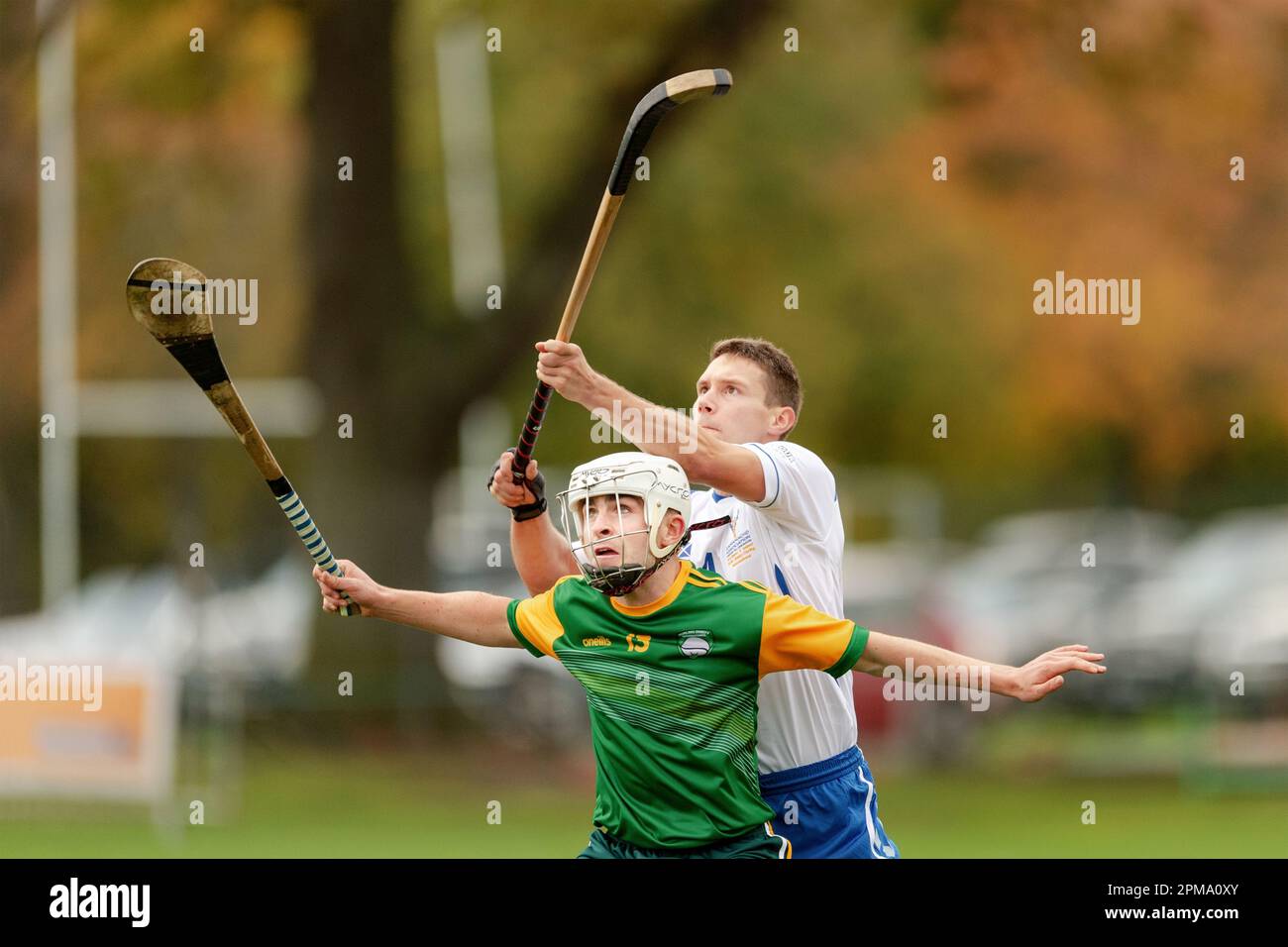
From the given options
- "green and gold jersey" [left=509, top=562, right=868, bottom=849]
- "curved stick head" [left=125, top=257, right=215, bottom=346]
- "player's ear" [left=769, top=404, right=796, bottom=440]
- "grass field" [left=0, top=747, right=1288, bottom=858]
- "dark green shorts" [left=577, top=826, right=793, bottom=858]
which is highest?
"curved stick head" [left=125, top=257, right=215, bottom=346]

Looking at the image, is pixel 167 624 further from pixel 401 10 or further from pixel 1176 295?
pixel 1176 295

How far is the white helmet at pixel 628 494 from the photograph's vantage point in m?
5.95

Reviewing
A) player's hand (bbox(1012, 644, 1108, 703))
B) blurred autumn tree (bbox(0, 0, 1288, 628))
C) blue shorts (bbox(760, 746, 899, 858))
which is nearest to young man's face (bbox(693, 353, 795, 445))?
blue shorts (bbox(760, 746, 899, 858))

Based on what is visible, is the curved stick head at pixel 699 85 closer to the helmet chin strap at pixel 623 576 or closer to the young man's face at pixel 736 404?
the young man's face at pixel 736 404

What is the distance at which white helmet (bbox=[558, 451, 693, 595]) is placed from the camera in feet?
19.5

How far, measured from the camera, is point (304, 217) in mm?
19891

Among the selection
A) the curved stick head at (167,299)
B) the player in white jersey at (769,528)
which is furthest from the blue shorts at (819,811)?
the curved stick head at (167,299)

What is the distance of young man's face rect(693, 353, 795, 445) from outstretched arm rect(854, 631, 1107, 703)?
1149 mm

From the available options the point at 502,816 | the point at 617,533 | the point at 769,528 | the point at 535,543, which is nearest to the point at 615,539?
the point at 617,533

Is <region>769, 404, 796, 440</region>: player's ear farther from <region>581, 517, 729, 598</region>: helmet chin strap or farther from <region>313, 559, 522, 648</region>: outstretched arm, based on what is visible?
<region>313, 559, 522, 648</region>: outstretched arm

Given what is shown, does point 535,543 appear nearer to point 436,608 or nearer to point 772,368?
point 436,608

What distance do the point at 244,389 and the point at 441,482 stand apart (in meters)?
6.15

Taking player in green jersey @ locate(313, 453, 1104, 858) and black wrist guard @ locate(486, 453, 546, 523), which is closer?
player in green jersey @ locate(313, 453, 1104, 858)
